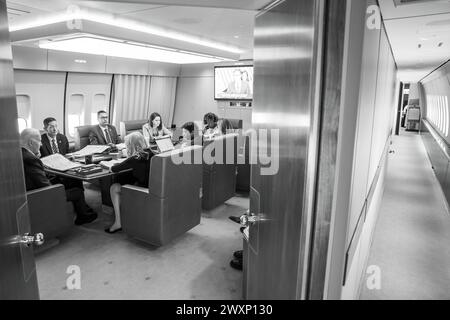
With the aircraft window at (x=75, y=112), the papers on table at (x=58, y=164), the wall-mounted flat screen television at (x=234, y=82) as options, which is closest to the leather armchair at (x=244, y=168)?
the papers on table at (x=58, y=164)

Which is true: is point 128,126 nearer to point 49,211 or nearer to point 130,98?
point 130,98

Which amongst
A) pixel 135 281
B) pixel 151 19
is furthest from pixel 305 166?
pixel 151 19

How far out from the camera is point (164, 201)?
11.7 ft

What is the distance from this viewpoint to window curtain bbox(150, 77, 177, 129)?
353 inches

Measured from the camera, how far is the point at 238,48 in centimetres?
718

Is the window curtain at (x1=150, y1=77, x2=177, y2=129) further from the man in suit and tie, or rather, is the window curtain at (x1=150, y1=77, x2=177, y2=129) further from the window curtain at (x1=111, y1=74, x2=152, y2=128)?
the man in suit and tie

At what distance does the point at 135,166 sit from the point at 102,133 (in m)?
2.77

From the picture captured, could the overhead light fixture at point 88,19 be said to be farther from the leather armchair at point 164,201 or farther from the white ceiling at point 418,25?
the white ceiling at point 418,25

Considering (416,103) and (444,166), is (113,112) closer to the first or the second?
(444,166)

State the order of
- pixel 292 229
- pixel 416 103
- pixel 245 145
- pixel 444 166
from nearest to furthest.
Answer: pixel 292 229 → pixel 245 145 → pixel 444 166 → pixel 416 103

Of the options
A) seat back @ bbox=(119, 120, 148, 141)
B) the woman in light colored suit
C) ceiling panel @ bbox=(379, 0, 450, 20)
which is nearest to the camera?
ceiling panel @ bbox=(379, 0, 450, 20)

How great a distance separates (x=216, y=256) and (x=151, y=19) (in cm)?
337

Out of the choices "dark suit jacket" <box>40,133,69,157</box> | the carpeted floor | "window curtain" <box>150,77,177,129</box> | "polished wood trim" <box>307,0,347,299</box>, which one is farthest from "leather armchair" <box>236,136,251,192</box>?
"window curtain" <box>150,77,177,129</box>

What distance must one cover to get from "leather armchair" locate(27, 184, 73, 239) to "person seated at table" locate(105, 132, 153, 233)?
605 mm
